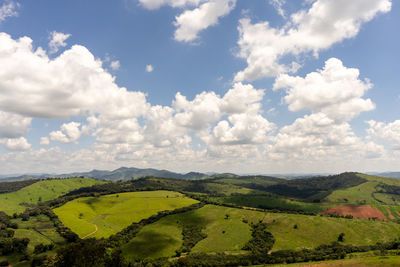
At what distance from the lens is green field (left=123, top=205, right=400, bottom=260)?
136750 mm

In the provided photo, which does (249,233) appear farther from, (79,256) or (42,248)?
(42,248)

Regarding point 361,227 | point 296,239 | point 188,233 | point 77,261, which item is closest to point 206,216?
point 188,233

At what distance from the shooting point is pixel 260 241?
472 feet

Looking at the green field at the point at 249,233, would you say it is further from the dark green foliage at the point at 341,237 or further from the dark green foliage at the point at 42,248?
the dark green foliage at the point at 42,248

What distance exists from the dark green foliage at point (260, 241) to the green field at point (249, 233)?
131 inches

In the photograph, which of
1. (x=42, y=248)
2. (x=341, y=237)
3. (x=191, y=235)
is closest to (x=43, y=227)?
(x=42, y=248)

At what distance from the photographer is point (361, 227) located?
15812 cm

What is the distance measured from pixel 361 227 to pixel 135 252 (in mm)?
154274

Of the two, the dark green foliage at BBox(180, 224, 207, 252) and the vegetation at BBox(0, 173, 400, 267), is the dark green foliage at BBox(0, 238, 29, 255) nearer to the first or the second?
the vegetation at BBox(0, 173, 400, 267)

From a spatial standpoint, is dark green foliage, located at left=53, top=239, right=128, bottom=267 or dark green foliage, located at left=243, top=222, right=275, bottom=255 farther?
dark green foliage, located at left=243, top=222, right=275, bottom=255

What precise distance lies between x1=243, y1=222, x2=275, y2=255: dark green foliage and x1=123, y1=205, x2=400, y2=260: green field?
3326mm

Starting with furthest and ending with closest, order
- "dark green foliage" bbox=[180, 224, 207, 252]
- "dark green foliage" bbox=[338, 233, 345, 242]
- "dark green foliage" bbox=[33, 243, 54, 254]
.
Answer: "dark green foliage" bbox=[338, 233, 345, 242], "dark green foliage" bbox=[180, 224, 207, 252], "dark green foliage" bbox=[33, 243, 54, 254]

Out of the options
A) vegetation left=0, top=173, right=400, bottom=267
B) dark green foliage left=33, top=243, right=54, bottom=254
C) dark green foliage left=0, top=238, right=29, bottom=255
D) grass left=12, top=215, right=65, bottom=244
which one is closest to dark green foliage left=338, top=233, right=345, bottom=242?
vegetation left=0, top=173, right=400, bottom=267

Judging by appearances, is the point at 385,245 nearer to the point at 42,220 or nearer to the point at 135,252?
the point at 135,252
